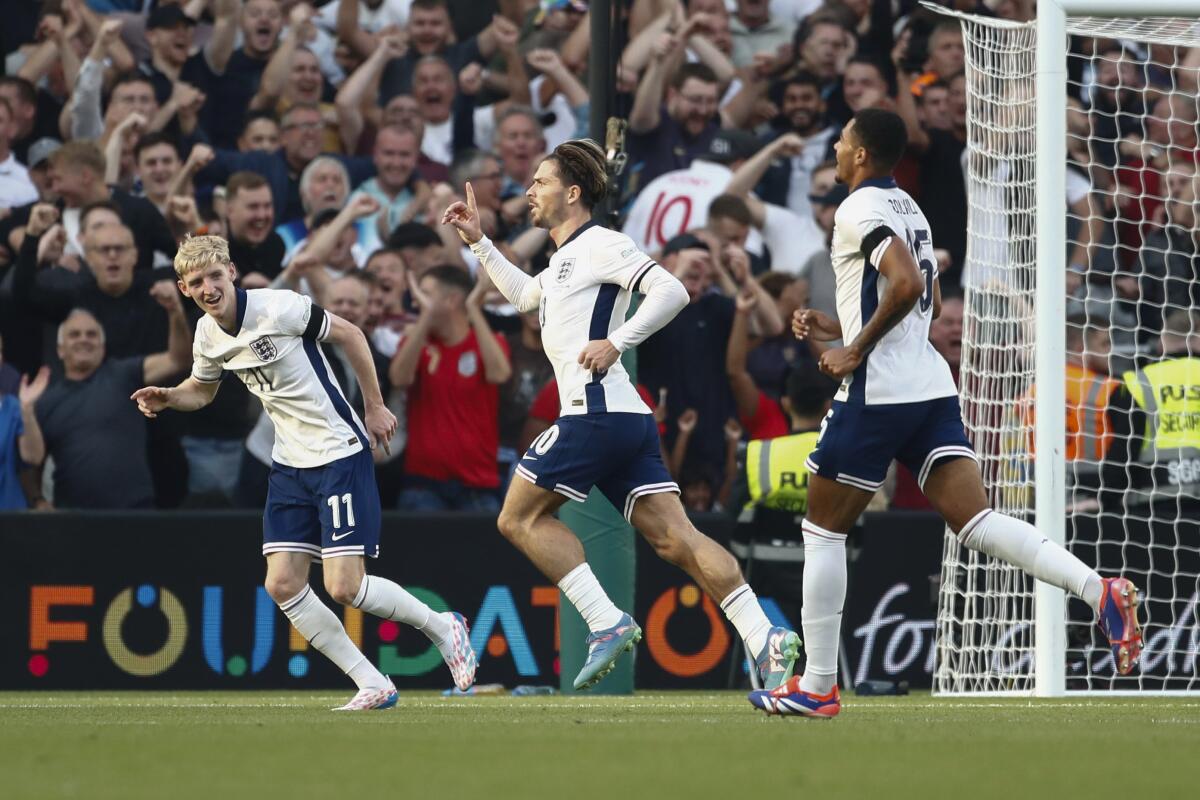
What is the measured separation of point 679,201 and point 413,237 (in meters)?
1.86

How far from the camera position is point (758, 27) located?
14.3 meters

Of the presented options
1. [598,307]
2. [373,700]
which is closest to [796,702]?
[598,307]

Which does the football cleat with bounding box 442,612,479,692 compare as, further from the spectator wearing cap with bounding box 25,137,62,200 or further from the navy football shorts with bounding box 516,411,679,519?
the spectator wearing cap with bounding box 25,137,62,200

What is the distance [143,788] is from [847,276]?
3.53 m

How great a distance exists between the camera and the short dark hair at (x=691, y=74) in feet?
43.5

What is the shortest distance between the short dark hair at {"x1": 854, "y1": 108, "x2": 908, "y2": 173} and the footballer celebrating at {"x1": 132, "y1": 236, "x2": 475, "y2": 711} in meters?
2.51

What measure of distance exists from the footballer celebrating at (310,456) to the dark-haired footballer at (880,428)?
194 cm

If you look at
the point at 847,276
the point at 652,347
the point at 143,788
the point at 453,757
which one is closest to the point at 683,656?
the point at 652,347

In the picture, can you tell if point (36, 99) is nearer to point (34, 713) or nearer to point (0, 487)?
point (0, 487)

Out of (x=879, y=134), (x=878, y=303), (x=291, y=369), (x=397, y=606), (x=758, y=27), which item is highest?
(x=758, y=27)

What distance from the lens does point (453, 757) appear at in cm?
547

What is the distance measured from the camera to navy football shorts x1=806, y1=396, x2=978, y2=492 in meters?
7.01

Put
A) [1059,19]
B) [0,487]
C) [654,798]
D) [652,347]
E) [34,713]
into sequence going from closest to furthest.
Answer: [654,798], [34,713], [1059,19], [0,487], [652,347]

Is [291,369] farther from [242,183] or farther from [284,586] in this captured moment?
[242,183]
